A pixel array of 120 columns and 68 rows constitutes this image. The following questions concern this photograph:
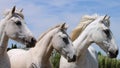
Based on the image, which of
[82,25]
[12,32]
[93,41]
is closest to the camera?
[12,32]

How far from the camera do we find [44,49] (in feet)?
27.2

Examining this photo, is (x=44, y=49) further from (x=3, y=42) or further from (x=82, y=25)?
(x=82, y=25)

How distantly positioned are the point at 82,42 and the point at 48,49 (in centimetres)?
93

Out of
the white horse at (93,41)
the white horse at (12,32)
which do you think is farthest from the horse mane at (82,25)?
the white horse at (12,32)

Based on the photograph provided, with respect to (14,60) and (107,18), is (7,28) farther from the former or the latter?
(107,18)

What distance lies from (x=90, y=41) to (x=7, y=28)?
2.01 m

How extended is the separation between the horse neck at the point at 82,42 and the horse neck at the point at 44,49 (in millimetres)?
769

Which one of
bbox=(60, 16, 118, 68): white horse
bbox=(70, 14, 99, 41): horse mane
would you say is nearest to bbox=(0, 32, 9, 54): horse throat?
bbox=(60, 16, 118, 68): white horse

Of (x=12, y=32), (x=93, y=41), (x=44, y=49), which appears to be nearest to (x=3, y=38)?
(x=12, y=32)

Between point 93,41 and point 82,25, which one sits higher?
point 82,25

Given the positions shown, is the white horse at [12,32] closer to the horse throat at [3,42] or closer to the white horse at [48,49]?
the horse throat at [3,42]

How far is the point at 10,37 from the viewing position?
7551mm

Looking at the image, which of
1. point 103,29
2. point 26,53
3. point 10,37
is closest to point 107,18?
point 103,29

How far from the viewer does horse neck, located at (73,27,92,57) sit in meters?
8.88
